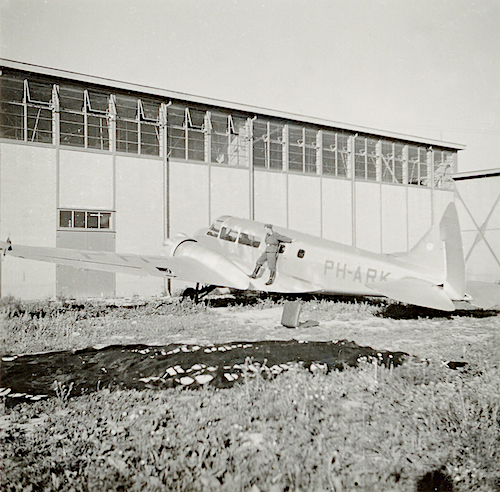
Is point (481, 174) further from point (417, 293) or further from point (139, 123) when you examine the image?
point (139, 123)

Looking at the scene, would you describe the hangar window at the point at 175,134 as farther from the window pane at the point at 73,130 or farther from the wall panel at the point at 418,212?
the wall panel at the point at 418,212

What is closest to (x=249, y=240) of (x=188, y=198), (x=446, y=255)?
(x=188, y=198)

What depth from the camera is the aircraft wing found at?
360 inches

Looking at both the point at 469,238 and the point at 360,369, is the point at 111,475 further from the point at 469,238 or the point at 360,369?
the point at 469,238

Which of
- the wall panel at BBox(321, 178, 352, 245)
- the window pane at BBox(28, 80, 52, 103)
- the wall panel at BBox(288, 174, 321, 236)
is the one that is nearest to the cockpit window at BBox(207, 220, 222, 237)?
the wall panel at BBox(288, 174, 321, 236)

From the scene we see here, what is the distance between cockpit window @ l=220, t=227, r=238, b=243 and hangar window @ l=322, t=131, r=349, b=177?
25.2ft

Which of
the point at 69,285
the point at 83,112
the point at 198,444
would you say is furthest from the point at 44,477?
the point at 83,112

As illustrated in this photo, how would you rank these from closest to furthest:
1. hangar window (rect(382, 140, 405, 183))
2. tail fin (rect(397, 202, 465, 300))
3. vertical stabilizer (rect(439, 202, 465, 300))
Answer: tail fin (rect(397, 202, 465, 300)) < vertical stabilizer (rect(439, 202, 465, 300)) < hangar window (rect(382, 140, 405, 183))

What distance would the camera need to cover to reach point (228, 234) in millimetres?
11781

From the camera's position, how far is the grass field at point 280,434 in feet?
9.03

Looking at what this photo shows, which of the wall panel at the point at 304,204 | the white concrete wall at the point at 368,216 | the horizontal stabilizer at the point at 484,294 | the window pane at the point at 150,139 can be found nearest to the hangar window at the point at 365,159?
the white concrete wall at the point at 368,216

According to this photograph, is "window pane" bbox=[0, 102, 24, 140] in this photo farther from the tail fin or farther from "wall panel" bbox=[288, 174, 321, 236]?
the tail fin

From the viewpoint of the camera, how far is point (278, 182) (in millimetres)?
16391

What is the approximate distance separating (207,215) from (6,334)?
364 inches
